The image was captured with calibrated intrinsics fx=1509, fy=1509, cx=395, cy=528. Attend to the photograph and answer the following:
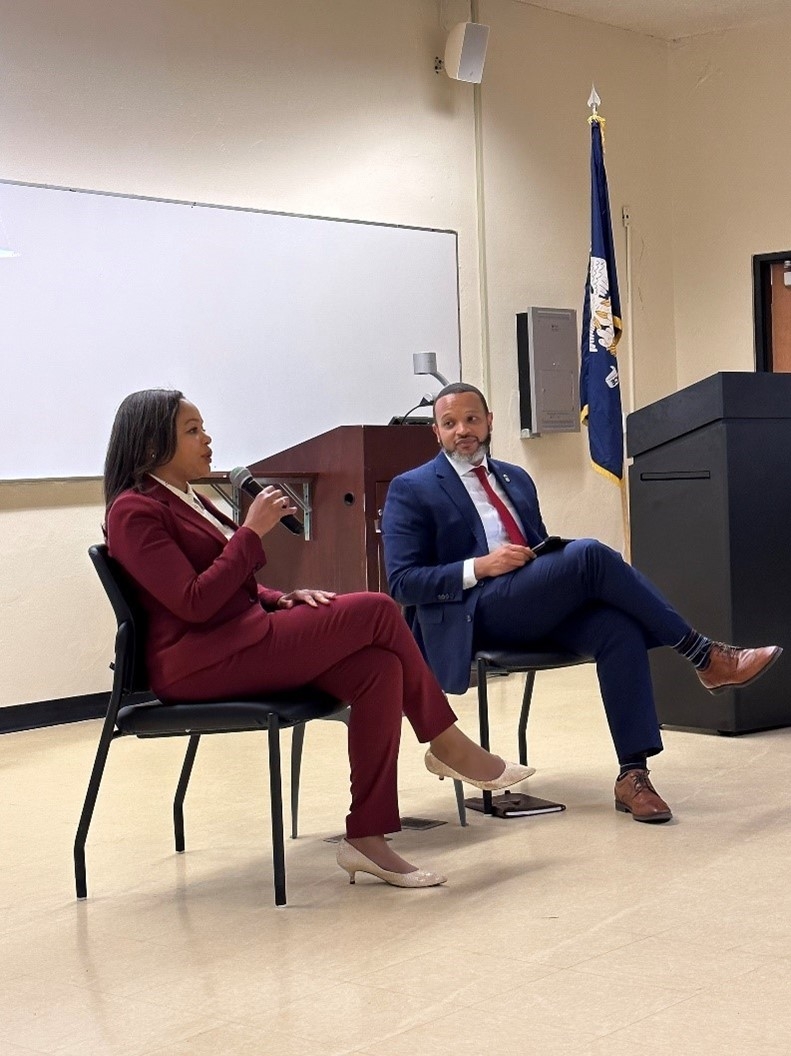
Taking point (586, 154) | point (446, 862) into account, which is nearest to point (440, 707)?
point (446, 862)

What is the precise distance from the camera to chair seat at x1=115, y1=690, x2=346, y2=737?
3.02 m

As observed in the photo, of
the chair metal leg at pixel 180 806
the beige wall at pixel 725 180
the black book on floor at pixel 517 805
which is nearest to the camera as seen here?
the chair metal leg at pixel 180 806

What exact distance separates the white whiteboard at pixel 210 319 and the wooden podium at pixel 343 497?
1.23 ft

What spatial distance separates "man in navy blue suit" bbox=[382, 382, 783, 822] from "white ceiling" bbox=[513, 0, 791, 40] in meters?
4.56

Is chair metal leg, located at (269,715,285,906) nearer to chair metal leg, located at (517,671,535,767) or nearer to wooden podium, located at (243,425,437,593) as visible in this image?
chair metal leg, located at (517,671,535,767)

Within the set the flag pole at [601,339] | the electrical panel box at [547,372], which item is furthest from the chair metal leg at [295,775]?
the electrical panel box at [547,372]

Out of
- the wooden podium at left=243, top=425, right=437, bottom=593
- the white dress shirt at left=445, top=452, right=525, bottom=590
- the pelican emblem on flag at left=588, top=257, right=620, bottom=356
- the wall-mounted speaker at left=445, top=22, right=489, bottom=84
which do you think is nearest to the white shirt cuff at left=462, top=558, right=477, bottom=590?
the white dress shirt at left=445, top=452, right=525, bottom=590

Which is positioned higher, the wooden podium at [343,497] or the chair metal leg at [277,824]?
the wooden podium at [343,497]

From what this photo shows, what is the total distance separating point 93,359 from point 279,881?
3.26 meters

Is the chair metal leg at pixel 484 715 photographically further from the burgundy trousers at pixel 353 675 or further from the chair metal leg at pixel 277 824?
the chair metal leg at pixel 277 824

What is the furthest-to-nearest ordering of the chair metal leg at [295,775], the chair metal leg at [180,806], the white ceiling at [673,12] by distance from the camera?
the white ceiling at [673,12], the chair metal leg at [295,775], the chair metal leg at [180,806]

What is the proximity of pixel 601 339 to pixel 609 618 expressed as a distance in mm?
3807

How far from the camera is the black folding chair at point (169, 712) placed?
3016 mm

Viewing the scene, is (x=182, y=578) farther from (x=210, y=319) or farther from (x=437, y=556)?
(x=210, y=319)
